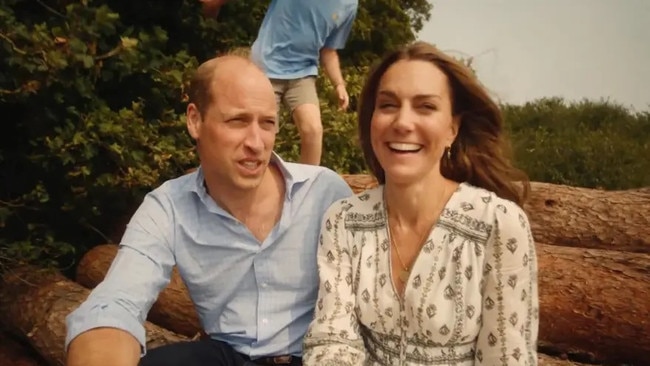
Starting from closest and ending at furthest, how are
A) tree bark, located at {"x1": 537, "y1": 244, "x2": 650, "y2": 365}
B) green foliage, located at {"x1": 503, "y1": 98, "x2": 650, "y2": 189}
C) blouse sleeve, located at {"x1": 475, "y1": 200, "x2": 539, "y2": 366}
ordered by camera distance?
blouse sleeve, located at {"x1": 475, "y1": 200, "x2": 539, "y2": 366}, tree bark, located at {"x1": 537, "y1": 244, "x2": 650, "y2": 365}, green foliage, located at {"x1": 503, "y1": 98, "x2": 650, "y2": 189}

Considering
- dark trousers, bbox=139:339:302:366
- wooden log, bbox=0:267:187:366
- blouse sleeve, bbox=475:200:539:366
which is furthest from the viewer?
wooden log, bbox=0:267:187:366

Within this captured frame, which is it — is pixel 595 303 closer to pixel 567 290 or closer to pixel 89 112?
pixel 567 290

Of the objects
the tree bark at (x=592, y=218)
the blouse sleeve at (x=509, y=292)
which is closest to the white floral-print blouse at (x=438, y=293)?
the blouse sleeve at (x=509, y=292)

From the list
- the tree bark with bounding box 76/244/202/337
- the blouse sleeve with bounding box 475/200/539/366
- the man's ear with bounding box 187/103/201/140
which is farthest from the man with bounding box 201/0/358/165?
the blouse sleeve with bounding box 475/200/539/366

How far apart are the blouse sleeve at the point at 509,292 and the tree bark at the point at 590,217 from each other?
2179 mm

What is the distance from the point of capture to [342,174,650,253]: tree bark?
13.0ft

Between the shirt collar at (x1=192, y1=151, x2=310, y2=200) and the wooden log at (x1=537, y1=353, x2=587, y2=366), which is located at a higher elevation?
the shirt collar at (x1=192, y1=151, x2=310, y2=200)

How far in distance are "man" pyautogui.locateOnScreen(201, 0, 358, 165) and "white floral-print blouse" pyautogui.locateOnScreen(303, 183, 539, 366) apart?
1945mm

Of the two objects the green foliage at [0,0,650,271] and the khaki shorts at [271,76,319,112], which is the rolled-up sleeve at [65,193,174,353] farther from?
the khaki shorts at [271,76,319,112]

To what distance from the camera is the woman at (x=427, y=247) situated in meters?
1.82

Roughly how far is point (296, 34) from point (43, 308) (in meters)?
1.93

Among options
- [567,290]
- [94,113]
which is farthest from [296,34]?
[567,290]

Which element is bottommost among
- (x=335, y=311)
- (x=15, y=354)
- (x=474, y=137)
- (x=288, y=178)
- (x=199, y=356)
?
(x=15, y=354)

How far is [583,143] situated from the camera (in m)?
5.91
